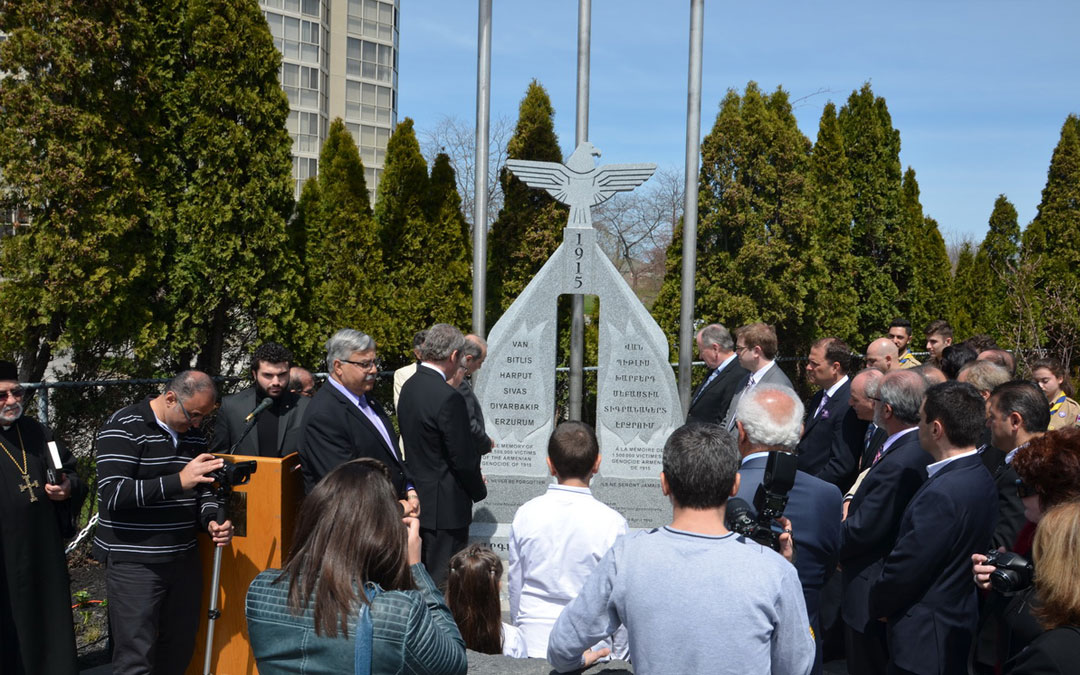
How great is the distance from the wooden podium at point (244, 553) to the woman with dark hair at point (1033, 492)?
284cm

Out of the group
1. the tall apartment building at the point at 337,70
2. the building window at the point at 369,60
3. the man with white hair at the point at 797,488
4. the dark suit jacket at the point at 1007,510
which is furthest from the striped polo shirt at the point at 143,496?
the building window at the point at 369,60

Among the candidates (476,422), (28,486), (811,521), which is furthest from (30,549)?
(811,521)

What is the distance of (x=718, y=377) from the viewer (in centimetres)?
660

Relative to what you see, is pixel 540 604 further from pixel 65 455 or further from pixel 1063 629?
pixel 65 455

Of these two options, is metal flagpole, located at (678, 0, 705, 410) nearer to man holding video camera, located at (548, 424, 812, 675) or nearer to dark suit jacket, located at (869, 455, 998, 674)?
dark suit jacket, located at (869, 455, 998, 674)

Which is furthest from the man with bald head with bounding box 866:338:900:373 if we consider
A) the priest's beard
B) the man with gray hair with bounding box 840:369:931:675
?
the priest's beard

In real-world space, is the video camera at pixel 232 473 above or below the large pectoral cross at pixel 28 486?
above

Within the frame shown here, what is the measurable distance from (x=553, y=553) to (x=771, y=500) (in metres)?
0.90

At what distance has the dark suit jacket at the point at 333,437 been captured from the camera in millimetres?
4168

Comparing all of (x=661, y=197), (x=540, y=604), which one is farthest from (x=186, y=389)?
(x=661, y=197)

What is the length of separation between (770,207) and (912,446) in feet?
32.4

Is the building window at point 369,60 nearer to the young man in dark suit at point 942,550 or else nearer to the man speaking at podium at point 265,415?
the man speaking at podium at point 265,415

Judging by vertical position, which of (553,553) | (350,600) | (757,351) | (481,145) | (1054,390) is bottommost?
(553,553)

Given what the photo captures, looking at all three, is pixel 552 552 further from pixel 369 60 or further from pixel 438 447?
pixel 369 60
